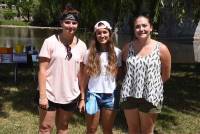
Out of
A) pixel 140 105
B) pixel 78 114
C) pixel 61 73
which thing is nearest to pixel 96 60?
pixel 61 73

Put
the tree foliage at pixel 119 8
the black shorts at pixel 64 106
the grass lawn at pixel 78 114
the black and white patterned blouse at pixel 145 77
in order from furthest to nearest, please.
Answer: the tree foliage at pixel 119 8, the grass lawn at pixel 78 114, the black shorts at pixel 64 106, the black and white patterned blouse at pixel 145 77

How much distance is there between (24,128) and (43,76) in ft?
8.77

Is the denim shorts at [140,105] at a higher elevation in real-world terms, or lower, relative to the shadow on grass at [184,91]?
higher

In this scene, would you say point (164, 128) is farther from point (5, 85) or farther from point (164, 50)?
point (5, 85)

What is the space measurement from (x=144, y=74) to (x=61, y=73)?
80 cm

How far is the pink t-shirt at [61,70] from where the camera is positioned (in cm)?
437

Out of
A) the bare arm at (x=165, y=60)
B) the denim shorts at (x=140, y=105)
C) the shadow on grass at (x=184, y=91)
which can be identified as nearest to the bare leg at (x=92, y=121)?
the denim shorts at (x=140, y=105)

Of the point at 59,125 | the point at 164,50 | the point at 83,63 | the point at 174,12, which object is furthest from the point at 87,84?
the point at 174,12

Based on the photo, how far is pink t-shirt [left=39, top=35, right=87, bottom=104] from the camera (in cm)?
437

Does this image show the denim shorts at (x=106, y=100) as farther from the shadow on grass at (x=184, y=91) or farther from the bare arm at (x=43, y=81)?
the shadow on grass at (x=184, y=91)

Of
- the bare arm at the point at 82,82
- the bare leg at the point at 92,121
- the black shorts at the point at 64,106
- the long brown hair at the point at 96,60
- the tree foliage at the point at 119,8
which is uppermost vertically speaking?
the tree foliage at the point at 119,8

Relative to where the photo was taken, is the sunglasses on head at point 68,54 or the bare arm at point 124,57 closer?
the sunglasses on head at point 68,54

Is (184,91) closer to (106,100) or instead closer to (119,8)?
(119,8)

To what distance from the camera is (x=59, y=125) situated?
465 cm
